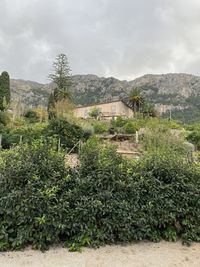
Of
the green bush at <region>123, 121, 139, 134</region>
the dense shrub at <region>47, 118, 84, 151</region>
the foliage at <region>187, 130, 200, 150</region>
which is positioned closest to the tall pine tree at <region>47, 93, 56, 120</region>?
the green bush at <region>123, 121, 139, 134</region>

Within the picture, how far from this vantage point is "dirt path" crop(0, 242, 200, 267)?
13.8ft

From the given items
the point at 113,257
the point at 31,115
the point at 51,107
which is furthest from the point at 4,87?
the point at 113,257

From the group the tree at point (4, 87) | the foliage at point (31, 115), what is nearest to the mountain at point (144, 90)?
the foliage at point (31, 115)

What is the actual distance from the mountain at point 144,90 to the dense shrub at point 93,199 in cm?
9599

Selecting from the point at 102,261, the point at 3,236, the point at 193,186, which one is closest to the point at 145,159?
the point at 193,186

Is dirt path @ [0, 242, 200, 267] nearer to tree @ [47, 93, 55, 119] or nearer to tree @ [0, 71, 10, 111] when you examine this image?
tree @ [47, 93, 55, 119]

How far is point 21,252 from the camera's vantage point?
4.47 m

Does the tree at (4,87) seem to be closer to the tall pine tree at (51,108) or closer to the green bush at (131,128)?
the tall pine tree at (51,108)

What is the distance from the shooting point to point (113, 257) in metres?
4.44

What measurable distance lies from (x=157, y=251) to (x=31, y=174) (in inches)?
98.9

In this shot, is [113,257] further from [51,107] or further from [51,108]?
[51,107]

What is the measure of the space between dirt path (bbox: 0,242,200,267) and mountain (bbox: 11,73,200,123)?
9658 cm

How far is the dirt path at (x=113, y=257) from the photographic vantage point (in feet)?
13.8

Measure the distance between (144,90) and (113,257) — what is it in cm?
12971
